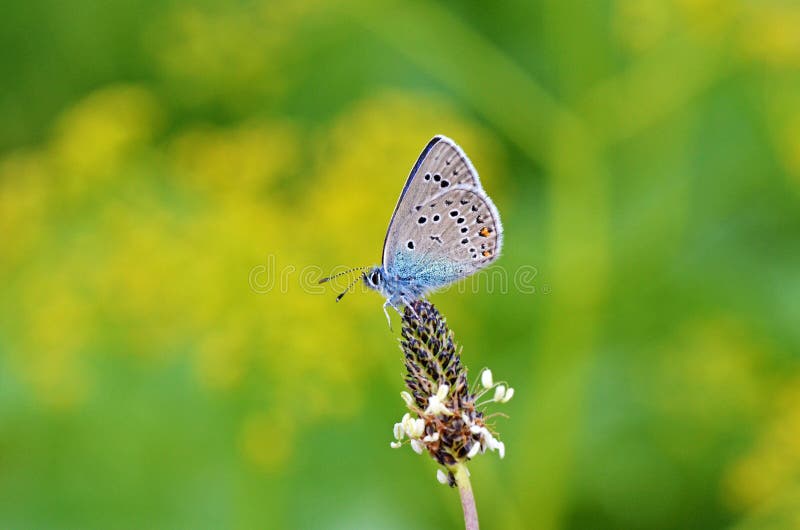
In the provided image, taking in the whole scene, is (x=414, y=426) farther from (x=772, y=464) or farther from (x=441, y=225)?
(x=772, y=464)

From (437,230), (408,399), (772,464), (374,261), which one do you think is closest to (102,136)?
(374,261)

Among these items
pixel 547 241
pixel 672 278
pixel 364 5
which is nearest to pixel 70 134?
pixel 364 5

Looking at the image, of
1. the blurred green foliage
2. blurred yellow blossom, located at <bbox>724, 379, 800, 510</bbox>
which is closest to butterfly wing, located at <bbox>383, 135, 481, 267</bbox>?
the blurred green foliage

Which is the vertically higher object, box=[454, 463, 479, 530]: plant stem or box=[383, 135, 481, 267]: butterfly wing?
box=[383, 135, 481, 267]: butterfly wing

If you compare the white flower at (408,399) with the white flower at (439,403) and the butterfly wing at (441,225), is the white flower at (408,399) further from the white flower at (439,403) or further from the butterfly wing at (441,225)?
the butterfly wing at (441,225)

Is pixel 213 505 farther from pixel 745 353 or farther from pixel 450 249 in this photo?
pixel 745 353

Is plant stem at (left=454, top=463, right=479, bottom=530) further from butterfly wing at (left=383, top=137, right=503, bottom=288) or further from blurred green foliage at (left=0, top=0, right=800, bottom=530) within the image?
blurred green foliage at (left=0, top=0, right=800, bottom=530)
